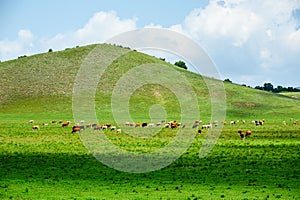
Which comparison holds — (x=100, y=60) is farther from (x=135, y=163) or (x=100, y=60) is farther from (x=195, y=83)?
(x=135, y=163)

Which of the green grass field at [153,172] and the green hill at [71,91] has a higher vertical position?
the green hill at [71,91]

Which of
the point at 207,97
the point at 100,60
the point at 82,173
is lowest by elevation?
the point at 82,173

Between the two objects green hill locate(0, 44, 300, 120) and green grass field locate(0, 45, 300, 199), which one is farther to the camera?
green hill locate(0, 44, 300, 120)

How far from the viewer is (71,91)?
12800cm

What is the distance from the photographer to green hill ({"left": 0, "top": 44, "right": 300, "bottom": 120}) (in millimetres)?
107688

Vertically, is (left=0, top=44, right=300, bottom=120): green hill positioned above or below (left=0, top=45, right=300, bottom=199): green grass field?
above

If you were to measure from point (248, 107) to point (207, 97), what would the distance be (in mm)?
10988

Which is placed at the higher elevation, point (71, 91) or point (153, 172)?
point (71, 91)

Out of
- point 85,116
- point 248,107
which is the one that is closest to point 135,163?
point 85,116

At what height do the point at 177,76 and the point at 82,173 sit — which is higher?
the point at 177,76

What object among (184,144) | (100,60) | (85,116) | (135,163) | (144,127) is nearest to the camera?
(135,163)

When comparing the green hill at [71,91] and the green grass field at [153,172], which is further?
the green hill at [71,91]

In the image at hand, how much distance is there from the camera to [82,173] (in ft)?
94.9

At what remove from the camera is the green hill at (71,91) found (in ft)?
353
